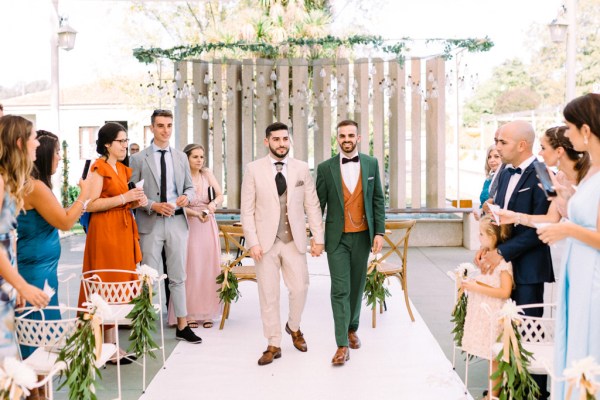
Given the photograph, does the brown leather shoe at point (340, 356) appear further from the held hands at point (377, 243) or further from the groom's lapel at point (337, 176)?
the groom's lapel at point (337, 176)

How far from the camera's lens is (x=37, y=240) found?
4383mm

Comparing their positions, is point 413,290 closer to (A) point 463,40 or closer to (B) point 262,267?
(B) point 262,267

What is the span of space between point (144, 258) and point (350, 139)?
2.00 meters

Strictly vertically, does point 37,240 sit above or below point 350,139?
below

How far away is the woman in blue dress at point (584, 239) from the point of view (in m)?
3.22

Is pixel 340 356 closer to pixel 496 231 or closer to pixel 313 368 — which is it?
pixel 313 368

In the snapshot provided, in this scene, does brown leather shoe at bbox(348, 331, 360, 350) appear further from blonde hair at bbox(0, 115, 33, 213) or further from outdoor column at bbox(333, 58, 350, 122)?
outdoor column at bbox(333, 58, 350, 122)

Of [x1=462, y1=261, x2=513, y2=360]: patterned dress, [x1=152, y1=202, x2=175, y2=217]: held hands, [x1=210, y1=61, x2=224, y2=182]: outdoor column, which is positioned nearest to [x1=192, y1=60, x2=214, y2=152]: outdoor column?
[x1=210, y1=61, x2=224, y2=182]: outdoor column

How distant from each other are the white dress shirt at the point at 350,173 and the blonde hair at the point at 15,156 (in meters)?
2.80

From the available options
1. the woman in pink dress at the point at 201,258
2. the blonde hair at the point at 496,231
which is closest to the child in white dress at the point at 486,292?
the blonde hair at the point at 496,231

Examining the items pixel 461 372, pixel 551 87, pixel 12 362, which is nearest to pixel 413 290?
pixel 461 372

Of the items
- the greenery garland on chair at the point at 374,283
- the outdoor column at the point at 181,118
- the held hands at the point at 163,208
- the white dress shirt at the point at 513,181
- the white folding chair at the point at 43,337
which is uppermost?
the outdoor column at the point at 181,118

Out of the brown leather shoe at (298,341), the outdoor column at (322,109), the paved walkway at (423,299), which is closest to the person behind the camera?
the paved walkway at (423,299)

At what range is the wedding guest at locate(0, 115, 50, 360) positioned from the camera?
3473 mm
